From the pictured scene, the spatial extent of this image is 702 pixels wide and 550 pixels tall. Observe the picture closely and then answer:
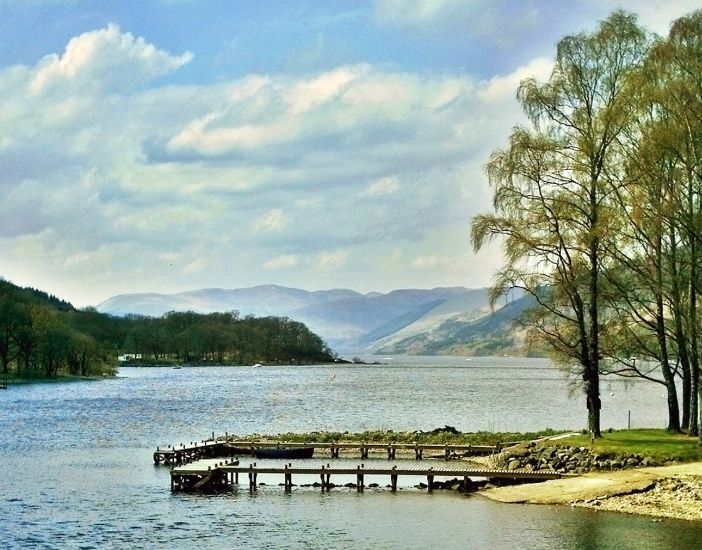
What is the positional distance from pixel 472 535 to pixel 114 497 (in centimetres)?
2336

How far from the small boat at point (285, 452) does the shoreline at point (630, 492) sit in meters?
20.9

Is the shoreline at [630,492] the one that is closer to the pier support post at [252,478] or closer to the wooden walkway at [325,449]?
the pier support post at [252,478]

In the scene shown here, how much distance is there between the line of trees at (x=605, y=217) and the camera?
52531mm

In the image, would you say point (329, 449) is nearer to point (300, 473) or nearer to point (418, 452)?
point (418, 452)

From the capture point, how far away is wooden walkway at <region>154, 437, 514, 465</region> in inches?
2739

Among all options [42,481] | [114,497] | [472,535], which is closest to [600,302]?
[472,535]

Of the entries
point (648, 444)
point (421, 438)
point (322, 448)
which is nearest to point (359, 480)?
point (322, 448)

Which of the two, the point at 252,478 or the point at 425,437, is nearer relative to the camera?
the point at 252,478

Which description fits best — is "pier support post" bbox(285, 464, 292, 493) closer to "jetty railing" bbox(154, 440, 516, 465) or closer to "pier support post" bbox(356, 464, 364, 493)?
"pier support post" bbox(356, 464, 364, 493)

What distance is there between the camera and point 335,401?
502ft

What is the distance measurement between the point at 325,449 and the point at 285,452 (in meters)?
4.39

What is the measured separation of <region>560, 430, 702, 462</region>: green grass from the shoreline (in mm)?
1488

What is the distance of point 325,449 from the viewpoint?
74.4 meters

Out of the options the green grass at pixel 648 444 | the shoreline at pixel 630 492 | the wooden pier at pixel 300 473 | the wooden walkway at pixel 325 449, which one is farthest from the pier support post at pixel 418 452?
the shoreline at pixel 630 492
